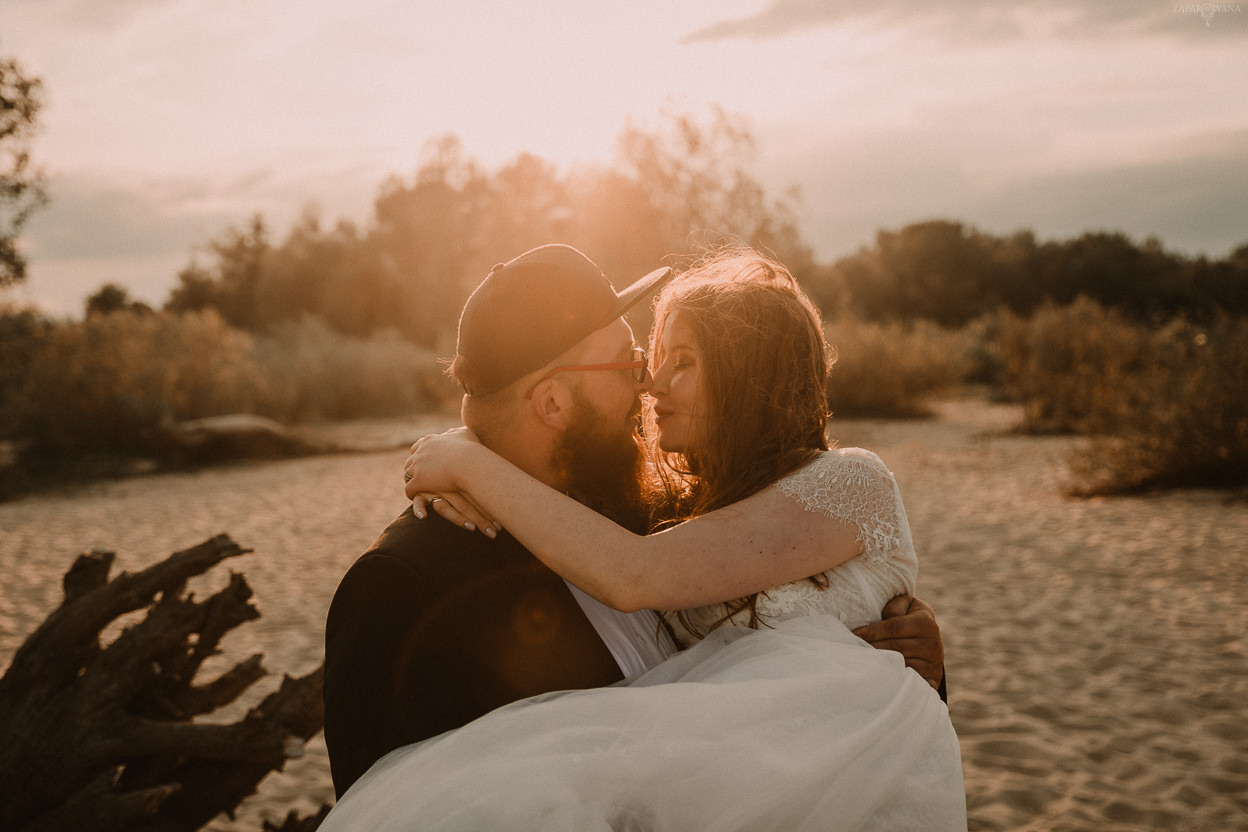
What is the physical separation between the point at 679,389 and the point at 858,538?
674mm

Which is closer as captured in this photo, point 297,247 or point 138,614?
point 138,614

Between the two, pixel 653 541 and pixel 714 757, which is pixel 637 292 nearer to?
pixel 653 541

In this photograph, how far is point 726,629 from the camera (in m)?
2.17

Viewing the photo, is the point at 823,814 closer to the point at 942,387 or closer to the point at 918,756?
the point at 918,756

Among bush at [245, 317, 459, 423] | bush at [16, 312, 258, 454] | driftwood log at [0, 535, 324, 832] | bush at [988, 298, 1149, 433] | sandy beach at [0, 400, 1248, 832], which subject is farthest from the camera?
bush at [245, 317, 459, 423]

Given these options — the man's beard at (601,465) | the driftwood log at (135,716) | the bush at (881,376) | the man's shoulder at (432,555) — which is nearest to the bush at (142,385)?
the bush at (881,376)

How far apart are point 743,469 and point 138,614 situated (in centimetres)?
717

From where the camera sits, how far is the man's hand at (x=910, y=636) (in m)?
2.20

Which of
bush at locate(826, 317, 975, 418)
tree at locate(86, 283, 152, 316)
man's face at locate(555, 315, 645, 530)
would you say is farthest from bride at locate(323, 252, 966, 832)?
tree at locate(86, 283, 152, 316)

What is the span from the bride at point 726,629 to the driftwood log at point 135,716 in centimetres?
172

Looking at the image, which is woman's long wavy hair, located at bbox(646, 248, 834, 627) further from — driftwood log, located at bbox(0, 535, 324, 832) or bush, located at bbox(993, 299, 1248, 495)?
bush, located at bbox(993, 299, 1248, 495)

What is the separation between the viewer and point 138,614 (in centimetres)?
759

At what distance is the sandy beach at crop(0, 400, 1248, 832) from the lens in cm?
428

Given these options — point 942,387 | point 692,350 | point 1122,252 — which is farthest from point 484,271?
point 1122,252
